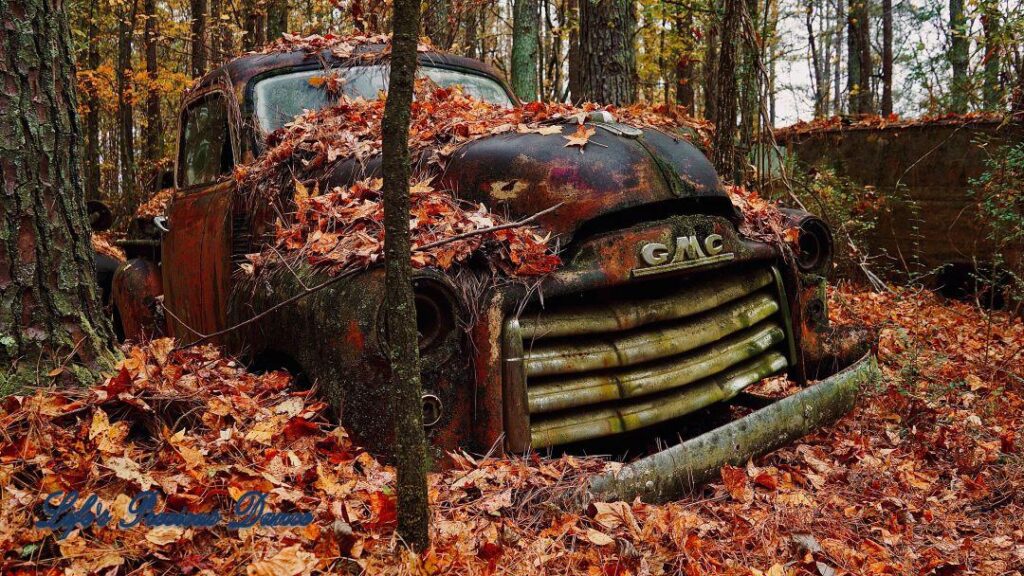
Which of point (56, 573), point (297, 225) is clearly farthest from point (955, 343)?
point (56, 573)

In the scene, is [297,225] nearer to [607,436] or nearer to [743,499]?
[607,436]

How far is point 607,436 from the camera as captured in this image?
8.93ft

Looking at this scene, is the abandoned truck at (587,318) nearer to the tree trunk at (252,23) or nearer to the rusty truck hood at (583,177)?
the rusty truck hood at (583,177)

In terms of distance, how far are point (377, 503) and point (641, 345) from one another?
3.61 ft

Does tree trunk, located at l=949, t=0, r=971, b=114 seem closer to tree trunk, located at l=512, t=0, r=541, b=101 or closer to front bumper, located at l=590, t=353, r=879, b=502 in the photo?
tree trunk, located at l=512, t=0, r=541, b=101

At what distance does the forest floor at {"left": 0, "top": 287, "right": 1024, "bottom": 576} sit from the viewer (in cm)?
199

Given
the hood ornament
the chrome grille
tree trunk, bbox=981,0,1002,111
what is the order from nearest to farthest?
the chrome grille, the hood ornament, tree trunk, bbox=981,0,1002,111

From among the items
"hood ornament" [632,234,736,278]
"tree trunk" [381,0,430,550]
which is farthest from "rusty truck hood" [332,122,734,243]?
"tree trunk" [381,0,430,550]

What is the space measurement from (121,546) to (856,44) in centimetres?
1790

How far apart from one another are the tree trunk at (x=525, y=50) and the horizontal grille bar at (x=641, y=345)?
648cm

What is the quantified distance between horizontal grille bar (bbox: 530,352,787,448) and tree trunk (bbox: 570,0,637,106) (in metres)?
3.80

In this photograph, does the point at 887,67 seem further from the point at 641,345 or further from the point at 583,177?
the point at 641,345

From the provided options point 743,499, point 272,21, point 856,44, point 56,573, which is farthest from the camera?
point 856,44

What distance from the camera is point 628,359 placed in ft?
8.90
